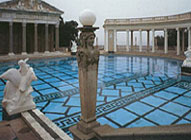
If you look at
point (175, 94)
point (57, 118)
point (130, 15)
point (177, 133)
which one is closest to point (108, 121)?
point (57, 118)

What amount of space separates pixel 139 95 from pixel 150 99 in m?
0.60

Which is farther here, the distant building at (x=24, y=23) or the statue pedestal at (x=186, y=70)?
the distant building at (x=24, y=23)

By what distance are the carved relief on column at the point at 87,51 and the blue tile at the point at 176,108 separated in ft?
12.9

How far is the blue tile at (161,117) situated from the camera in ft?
16.0

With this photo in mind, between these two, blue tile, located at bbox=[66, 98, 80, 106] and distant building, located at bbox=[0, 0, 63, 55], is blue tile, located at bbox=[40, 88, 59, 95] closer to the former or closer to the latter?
blue tile, located at bbox=[66, 98, 80, 106]

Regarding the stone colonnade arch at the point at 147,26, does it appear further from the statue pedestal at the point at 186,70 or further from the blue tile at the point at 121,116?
the blue tile at the point at 121,116

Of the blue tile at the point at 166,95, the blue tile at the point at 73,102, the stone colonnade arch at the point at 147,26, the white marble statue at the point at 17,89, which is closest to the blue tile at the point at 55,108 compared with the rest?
the blue tile at the point at 73,102

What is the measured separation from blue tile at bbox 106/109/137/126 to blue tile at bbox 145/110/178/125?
52 centimetres

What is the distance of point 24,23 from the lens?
22.8 m

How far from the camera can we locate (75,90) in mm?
8156

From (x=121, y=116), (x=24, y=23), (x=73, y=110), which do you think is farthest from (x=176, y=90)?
(x=24, y=23)

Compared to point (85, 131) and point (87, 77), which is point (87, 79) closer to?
point (87, 77)

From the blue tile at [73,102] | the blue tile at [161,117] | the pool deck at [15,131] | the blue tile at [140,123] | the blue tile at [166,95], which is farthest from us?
the blue tile at [166,95]

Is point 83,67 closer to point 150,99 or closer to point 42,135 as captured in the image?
point 42,135
